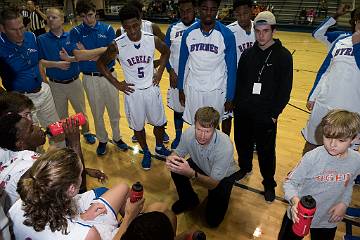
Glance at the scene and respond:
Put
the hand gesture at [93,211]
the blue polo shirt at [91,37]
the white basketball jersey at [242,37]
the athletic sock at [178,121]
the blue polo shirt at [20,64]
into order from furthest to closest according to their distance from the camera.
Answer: the athletic sock at [178,121] < the blue polo shirt at [91,37] < the white basketball jersey at [242,37] < the blue polo shirt at [20,64] < the hand gesture at [93,211]

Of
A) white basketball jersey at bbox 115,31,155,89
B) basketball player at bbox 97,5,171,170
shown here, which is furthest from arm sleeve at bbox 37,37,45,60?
white basketball jersey at bbox 115,31,155,89

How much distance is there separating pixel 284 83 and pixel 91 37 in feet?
8.65

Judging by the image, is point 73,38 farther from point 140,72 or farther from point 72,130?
point 72,130

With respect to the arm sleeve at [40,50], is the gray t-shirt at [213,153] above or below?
below

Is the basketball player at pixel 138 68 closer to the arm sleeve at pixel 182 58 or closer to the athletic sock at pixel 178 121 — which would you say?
the arm sleeve at pixel 182 58

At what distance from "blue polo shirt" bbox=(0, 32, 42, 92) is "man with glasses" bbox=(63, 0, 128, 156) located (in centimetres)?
53

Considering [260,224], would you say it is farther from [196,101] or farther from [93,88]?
[93,88]

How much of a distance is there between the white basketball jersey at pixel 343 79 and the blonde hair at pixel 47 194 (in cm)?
269

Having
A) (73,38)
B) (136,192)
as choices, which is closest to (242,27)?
(73,38)

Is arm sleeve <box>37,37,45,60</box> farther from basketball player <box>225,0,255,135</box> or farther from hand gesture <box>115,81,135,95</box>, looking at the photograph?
basketball player <box>225,0,255,135</box>

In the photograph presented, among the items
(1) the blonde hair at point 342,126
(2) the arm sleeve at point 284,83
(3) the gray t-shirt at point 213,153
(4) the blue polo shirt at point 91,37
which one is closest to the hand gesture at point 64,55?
(4) the blue polo shirt at point 91,37

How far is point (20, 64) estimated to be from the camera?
3787 mm

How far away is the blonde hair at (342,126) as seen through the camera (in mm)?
2043

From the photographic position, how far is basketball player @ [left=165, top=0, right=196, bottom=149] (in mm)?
4134
